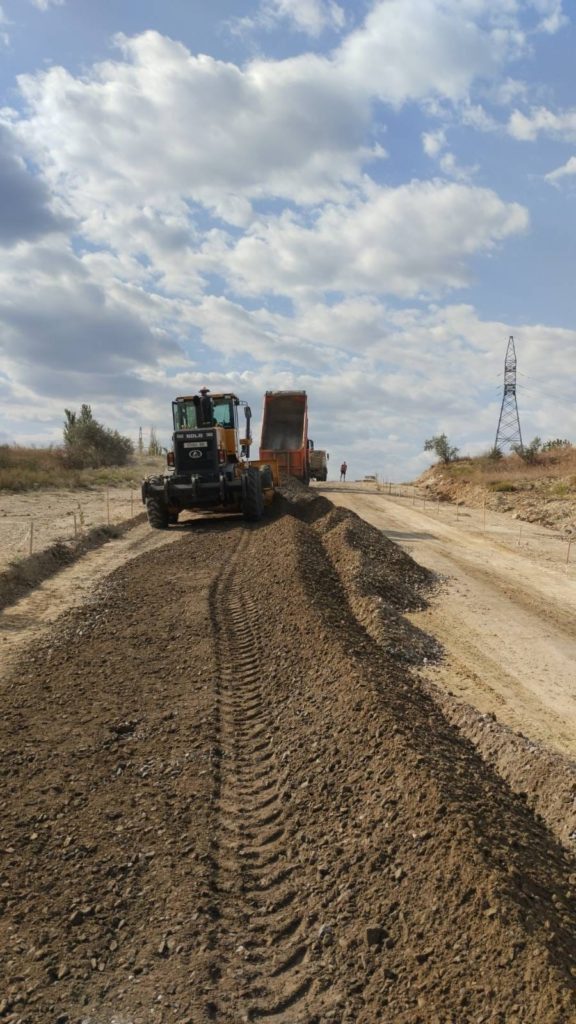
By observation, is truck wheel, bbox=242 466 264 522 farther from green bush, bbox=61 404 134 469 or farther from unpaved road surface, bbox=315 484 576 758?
green bush, bbox=61 404 134 469

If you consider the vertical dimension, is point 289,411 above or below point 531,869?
above

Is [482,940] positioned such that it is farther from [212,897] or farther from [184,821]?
[184,821]

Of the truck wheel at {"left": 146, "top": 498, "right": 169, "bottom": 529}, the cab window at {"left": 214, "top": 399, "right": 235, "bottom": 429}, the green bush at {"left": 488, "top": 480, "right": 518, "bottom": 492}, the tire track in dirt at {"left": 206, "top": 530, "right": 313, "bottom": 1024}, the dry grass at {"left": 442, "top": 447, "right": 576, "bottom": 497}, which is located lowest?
the tire track in dirt at {"left": 206, "top": 530, "right": 313, "bottom": 1024}

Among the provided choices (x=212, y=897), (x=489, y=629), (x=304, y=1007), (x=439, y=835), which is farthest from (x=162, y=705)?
(x=489, y=629)

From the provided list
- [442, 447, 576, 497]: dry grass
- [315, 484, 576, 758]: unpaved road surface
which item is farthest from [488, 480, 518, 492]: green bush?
[315, 484, 576, 758]: unpaved road surface

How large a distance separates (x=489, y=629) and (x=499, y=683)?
2.23 m

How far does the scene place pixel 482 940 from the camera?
121 inches

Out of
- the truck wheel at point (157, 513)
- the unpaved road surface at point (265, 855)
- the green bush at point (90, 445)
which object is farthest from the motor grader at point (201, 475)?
the green bush at point (90, 445)

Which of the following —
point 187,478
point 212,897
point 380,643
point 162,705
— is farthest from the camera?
point 187,478

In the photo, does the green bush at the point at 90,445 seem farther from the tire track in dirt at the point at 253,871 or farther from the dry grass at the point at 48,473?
the tire track in dirt at the point at 253,871

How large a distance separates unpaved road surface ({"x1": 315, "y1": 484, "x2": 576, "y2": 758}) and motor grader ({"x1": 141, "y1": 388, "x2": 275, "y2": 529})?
157 inches

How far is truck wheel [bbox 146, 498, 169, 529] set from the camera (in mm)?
18016

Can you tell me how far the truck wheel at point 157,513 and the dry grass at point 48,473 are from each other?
13979 millimetres

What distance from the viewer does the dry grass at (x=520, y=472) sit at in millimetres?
29197
